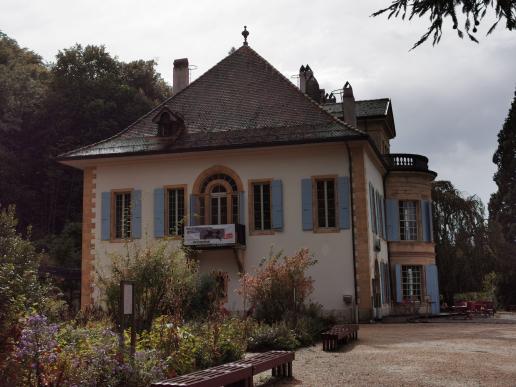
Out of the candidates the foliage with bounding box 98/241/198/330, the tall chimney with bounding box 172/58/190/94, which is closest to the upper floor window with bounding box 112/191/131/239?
the tall chimney with bounding box 172/58/190/94

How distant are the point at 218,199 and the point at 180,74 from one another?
708 centimetres

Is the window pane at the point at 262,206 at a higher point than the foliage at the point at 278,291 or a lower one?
higher

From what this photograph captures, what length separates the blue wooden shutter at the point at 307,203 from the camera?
20.9 metres

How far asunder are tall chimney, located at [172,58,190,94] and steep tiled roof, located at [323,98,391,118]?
5.80 metres

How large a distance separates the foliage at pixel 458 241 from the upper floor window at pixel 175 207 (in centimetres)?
1298

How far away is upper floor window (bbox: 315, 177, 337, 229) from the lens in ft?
68.8

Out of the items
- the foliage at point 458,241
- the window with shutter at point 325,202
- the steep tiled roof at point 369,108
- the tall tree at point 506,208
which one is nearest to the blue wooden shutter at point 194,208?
the window with shutter at point 325,202

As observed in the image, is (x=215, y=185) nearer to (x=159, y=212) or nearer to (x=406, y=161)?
(x=159, y=212)

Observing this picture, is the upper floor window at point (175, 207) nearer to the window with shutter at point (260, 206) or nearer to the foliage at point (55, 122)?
the window with shutter at point (260, 206)

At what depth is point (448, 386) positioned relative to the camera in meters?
7.90

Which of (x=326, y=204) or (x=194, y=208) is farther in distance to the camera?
(x=194, y=208)

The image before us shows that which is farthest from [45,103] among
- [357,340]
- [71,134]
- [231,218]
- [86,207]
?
[357,340]

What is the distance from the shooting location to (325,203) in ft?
69.3

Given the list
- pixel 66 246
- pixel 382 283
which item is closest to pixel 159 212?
pixel 382 283
